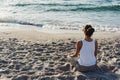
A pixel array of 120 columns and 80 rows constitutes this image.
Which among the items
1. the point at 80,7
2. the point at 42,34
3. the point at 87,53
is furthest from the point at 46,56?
the point at 80,7

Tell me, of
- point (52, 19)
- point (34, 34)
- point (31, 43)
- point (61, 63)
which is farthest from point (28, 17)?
point (61, 63)

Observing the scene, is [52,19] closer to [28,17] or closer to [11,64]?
[28,17]

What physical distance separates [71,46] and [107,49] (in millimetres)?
969

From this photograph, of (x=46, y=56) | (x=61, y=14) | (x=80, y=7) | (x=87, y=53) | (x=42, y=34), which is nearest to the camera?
(x=87, y=53)

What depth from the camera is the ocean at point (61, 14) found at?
12.7m

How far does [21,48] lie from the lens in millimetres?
8453

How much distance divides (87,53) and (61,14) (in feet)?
28.8

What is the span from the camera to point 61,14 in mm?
15320

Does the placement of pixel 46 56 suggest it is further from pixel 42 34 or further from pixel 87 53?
pixel 42 34

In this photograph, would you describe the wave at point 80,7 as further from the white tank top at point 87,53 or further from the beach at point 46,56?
the white tank top at point 87,53

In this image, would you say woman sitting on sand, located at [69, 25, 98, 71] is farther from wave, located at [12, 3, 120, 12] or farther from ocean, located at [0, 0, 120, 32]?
wave, located at [12, 3, 120, 12]

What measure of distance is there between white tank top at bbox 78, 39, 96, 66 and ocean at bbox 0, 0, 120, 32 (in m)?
5.12

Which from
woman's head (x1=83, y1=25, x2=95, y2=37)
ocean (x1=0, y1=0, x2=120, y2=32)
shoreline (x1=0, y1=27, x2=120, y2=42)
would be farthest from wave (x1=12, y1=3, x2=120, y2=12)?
woman's head (x1=83, y1=25, x2=95, y2=37)

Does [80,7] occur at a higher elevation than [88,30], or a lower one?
lower
